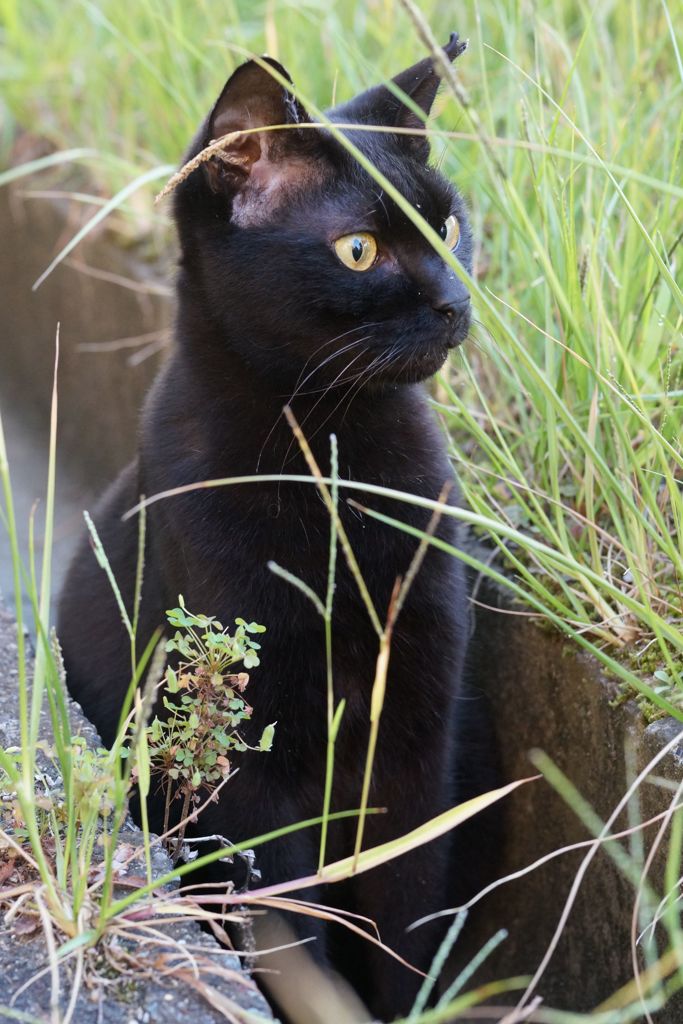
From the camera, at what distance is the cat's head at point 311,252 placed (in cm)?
117

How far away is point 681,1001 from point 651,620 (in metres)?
0.40

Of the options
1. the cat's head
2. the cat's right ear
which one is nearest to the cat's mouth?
the cat's head

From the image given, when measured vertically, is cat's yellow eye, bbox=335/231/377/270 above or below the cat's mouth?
above

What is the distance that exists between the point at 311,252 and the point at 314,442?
0.22 metres

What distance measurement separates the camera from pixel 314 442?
1.30 meters

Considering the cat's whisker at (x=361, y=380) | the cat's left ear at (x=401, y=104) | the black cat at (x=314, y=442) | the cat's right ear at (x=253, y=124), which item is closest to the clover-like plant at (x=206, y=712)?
the black cat at (x=314, y=442)

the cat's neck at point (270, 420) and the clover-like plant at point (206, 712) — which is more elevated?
the cat's neck at point (270, 420)

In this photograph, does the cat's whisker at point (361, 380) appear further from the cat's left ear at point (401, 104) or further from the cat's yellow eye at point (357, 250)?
the cat's left ear at point (401, 104)

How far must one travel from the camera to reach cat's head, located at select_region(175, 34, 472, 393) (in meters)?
1.17

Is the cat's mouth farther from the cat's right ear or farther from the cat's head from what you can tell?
the cat's right ear

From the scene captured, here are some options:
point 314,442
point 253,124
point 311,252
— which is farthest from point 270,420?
point 253,124

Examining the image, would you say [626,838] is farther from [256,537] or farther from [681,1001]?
[256,537]

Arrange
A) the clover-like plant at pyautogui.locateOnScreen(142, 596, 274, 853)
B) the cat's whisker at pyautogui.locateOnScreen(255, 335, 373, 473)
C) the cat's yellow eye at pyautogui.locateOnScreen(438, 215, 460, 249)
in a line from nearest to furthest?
the clover-like plant at pyautogui.locateOnScreen(142, 596, 274, 853)
the cat's whisker at pyautogui.locateOnScreen(255, 335, 373, 473)
the cat's yellow eye at pyautogui.locateOnScreen(438, 215, 460, 249)

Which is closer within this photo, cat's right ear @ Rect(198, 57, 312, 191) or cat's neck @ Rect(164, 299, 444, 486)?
cat's right ear @ Rect(198, 57, 312, 191)
